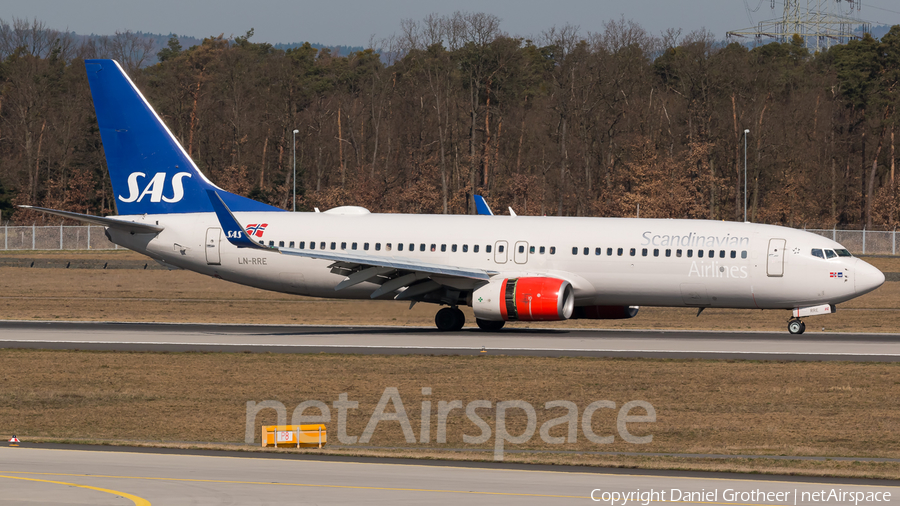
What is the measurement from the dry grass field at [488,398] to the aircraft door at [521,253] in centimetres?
796

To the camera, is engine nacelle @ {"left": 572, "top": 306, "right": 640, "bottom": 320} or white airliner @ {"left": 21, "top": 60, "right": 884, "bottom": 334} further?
engine nacelle @ {"left": 572, "top": 306, "right": 640, "bottom": 320}

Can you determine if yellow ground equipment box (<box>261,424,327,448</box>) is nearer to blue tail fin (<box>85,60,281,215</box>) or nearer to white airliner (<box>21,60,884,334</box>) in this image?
white airliner (<box>21,60,884,334</box>)

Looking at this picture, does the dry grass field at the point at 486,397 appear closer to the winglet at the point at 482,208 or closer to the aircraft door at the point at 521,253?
the aircraft door at the point at 521,253

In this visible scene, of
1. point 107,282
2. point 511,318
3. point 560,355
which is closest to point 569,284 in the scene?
point 511,318

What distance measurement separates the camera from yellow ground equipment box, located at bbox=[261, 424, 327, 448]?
16.0 m

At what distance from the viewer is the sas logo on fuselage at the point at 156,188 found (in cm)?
3828

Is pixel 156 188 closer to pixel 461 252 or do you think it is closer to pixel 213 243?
pixel 213 243

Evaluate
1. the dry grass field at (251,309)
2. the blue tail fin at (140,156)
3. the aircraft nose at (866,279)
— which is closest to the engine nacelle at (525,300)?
the dry grass field at (251,309)

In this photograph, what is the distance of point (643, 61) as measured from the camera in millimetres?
105750

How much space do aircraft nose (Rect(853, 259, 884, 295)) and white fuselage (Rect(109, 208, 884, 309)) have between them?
3 centimetres

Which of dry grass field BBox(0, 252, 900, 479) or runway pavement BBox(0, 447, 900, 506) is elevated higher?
runway pavement BBox(0, 447, 900, 506)

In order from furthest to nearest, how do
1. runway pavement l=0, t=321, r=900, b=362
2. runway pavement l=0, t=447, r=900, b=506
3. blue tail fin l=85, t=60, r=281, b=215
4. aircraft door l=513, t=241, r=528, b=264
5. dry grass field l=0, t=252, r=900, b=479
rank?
blue tail fin l=85, t=60, r=281, b=215, aircraft door l=513, t=241, r=528, b=264, runway pavement l=0, t=321, r=900, b=362, dry grass field l=0, t=252, r=900, b=479, runway pavement l=0, t=447, r=900, b=506

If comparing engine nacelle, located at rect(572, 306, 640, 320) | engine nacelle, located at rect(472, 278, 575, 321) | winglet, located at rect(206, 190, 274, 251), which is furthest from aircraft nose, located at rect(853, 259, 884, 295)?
winglet, located at rect(206, 190, 274, 251)

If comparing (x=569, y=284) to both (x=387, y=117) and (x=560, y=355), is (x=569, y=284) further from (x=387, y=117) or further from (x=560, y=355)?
(x=387, y=117)
